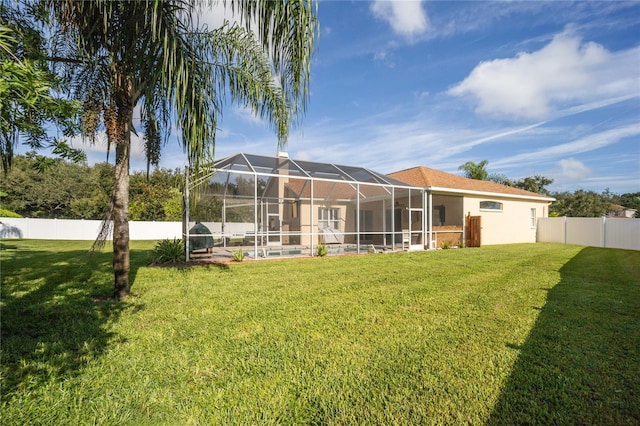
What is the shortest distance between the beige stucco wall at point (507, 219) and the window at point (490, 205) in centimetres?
20

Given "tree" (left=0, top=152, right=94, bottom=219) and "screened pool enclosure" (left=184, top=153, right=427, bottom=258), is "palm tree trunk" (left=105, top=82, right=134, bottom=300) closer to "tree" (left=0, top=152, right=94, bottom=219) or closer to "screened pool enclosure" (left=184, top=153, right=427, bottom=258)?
"screened pool enclosure" (left=184, top=153, right=427, bottom=258)

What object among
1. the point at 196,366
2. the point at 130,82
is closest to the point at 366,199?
the point at 130,82

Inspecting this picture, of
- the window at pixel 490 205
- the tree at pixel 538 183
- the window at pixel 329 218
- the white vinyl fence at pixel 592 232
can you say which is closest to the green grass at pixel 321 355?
the window at pixel 329 218

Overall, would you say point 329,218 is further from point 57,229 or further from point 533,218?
point 57,229

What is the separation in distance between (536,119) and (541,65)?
426 inches

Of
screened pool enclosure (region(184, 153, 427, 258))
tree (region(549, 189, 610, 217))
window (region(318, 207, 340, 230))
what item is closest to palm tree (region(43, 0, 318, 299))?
screened pool enclosure (region(184, 153, 427, 258))

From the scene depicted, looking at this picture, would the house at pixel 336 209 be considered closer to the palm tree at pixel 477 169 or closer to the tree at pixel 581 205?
the palm tree at pixel 477 169

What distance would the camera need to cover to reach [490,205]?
63.6ft

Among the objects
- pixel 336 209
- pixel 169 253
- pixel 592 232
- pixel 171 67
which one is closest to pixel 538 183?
pixel 592 232

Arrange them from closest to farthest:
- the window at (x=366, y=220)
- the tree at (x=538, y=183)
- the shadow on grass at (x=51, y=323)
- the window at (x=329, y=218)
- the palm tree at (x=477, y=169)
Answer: the shadow on grass at (x=51, y=323)
the window at (x=329, y=218)
the window at (x=366, y=220)
the palm tree at (x=477, y=169)
the tree at (x=538, y=183)

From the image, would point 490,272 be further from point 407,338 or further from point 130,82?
point 130,82

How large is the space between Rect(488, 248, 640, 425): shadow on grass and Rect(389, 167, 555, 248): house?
38.0 feet

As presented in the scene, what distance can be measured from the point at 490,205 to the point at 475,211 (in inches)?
68.8

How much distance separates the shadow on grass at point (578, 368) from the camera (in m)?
2.36
